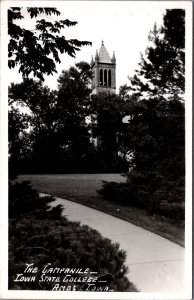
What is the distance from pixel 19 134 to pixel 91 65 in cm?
148

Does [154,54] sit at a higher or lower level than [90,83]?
higher

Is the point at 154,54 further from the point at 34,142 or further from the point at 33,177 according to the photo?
the point at 33,177

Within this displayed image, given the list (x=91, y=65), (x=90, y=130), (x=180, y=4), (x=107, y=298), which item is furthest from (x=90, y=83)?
(x=107, y=298)

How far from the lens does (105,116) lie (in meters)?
5.64

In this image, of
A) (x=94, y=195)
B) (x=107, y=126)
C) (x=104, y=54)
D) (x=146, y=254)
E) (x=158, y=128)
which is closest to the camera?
(x=146, y=254)

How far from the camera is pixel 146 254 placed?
495cm

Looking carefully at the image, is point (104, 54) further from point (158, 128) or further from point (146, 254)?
point (146, 254)

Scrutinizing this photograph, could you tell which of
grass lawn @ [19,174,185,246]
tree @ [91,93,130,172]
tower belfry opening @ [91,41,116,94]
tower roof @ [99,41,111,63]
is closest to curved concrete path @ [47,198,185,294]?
grass lawn @ [19,174,185,246]

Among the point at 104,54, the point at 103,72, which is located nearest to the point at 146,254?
the point at 103,72

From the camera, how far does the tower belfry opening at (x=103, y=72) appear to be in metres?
5.04

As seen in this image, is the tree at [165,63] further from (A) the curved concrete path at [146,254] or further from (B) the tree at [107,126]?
(A) the curved concrete path at [146,254]

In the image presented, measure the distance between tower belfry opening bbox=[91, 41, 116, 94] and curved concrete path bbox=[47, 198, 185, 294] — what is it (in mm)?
1926

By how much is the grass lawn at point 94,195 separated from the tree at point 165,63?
1.60 meters

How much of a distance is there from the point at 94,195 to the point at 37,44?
2865 mm
